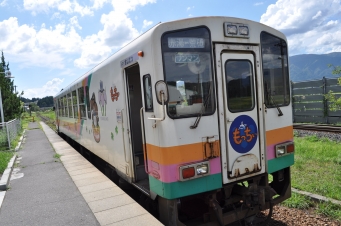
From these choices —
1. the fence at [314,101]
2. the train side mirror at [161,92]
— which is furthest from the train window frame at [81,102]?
the fence at [314,101]

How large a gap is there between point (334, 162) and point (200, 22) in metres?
4.97

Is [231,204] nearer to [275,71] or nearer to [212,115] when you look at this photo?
[212,115]

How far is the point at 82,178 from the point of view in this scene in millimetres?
6480

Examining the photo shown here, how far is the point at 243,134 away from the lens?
3916 millimetres

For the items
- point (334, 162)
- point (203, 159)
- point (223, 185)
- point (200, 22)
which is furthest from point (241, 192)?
point (334, 162)

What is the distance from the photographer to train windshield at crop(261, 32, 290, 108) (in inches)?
165

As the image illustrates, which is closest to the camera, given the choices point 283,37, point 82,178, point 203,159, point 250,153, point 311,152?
point 203,159

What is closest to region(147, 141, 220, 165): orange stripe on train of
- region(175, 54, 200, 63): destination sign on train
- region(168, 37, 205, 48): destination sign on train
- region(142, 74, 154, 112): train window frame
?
region(142, 74, 154, 112): train window frame

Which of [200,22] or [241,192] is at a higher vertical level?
[200,22]

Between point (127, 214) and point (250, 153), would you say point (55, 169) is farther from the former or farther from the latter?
point (250, 153)

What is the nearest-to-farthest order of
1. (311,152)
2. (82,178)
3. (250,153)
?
(250,153)
(82,178)
(311,152)

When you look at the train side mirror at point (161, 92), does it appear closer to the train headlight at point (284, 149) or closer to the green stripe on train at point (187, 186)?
the green stripe on train at point (187, 186)

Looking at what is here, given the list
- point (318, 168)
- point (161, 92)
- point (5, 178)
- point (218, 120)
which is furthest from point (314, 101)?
point (5, 178)

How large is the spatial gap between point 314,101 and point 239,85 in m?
11.7
